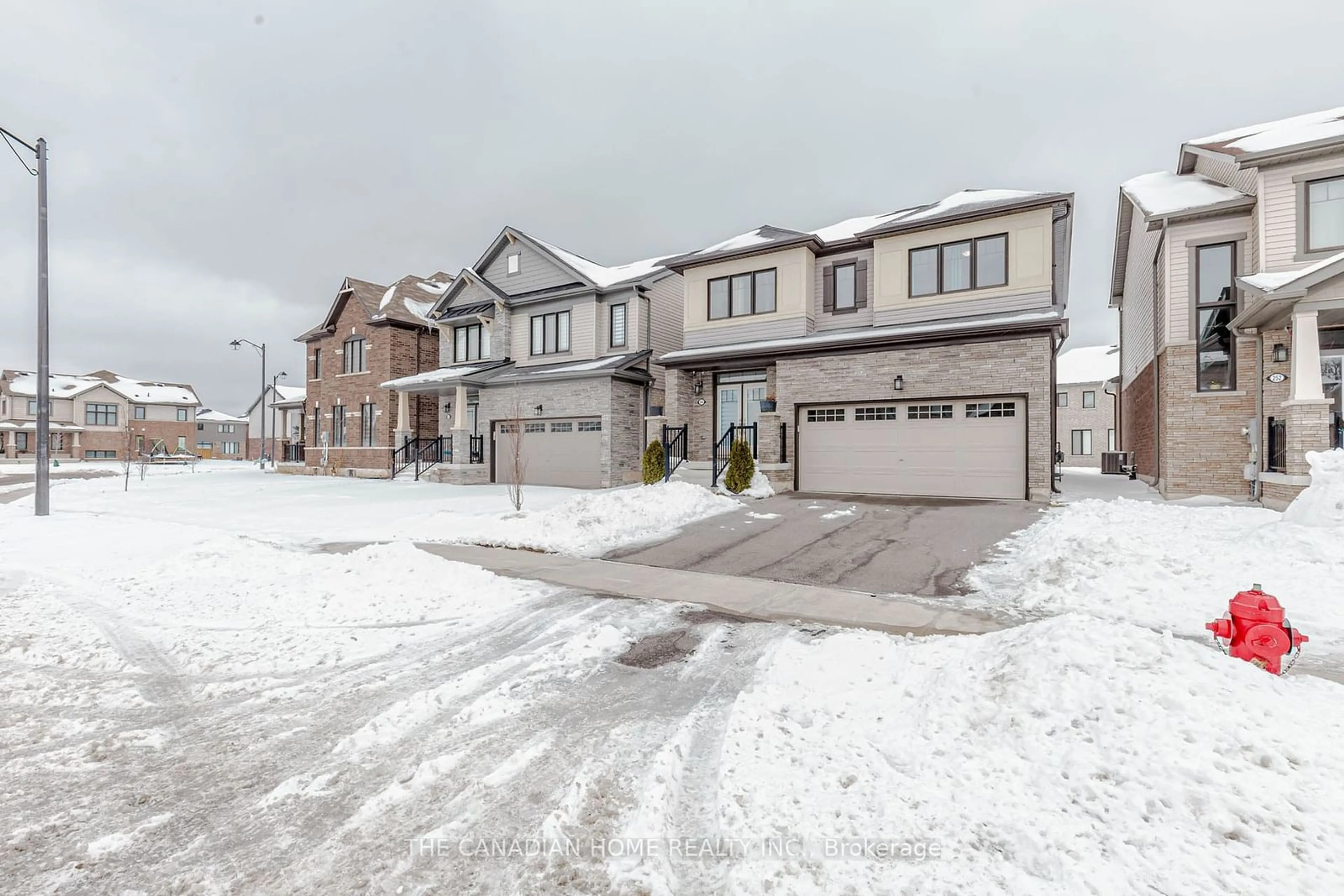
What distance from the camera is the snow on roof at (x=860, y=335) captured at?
1414cm

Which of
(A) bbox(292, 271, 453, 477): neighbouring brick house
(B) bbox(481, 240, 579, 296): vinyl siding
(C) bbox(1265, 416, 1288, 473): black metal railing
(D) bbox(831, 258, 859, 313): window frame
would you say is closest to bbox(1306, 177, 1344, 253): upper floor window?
(C) bbox(1265, 416, 1288, 473): black metal railing

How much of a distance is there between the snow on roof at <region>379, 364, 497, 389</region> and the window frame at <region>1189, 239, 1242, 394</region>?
21.8 meters

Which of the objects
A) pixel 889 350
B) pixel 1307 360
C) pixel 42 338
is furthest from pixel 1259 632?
pixel 42 338

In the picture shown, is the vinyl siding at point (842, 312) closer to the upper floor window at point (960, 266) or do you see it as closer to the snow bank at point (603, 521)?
the upper floor window at point (960, 266)

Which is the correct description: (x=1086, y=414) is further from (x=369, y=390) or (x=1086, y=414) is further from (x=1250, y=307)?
(x=369, y=390)

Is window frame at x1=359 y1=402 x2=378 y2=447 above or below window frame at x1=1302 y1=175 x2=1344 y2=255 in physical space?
below

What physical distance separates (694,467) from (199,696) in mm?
14001

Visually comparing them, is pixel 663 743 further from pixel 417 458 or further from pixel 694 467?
pixel 417 458

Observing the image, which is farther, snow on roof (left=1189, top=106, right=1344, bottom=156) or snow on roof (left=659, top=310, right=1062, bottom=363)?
snow on roof (left=659, top=310, right=1062, bottom=363)

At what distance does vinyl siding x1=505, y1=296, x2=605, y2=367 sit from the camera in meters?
22.2

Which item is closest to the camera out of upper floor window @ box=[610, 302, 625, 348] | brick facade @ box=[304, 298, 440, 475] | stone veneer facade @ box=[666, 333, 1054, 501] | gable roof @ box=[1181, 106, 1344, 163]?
gable roof @ box=[1181, 106, 1344, 163]

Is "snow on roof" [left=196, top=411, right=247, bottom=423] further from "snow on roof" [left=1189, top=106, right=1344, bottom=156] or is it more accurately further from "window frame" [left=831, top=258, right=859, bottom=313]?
"snow on roof" [left=1189, top=106, right=1344, bottom=156]

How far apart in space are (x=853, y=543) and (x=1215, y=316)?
11.9m

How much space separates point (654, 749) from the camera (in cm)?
340
